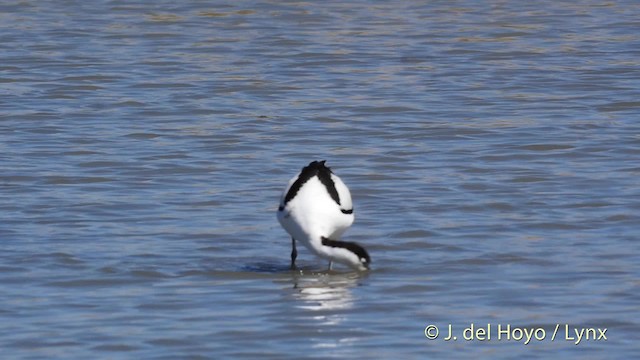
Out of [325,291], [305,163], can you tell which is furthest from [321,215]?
[305,163]

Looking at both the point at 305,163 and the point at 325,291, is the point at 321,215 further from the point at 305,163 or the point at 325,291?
the point at 305,163

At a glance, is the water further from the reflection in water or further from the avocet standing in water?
the avocet standing in water

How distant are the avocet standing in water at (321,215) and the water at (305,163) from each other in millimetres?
214

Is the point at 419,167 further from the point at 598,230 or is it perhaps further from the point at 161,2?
the point at 161,2

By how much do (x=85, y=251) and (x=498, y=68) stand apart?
364 inches

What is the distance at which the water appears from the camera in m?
9.40

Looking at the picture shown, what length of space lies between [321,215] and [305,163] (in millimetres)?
3884

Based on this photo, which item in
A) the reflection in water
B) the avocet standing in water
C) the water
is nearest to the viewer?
the water

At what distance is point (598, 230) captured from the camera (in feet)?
38.6

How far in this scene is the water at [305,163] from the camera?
9.40m

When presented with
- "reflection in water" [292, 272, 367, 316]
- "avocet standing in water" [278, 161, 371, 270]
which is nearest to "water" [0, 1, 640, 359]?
"reflection in water" [292, 272, 367, 316]

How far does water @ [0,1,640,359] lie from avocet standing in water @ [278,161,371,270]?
0.21 metres

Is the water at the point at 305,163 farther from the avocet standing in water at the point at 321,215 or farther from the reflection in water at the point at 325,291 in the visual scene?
the avocet standing in water at the point at 321,215

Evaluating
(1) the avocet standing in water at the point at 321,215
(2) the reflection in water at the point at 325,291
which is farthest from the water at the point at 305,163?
(1) the avocet standing in water at the point at 321,215
